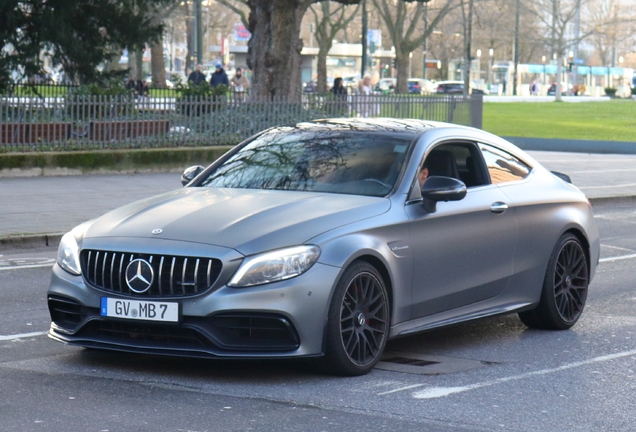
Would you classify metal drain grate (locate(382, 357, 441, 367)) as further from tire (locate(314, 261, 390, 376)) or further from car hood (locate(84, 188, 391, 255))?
car hood (locate(84, 188, 391, 255))

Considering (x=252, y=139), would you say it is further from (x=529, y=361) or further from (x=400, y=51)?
(x=400, y=51)

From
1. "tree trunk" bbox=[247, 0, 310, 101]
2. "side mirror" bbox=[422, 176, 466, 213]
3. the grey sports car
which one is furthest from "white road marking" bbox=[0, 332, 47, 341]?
"tree trunk" bbox=[247, 0, 310, 101]

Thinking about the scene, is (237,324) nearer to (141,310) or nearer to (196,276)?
(196,276)

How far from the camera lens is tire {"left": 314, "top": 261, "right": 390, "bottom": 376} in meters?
6.34

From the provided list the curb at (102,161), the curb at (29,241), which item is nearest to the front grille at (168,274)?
the curb at (29,241)

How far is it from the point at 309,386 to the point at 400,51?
69518 mm

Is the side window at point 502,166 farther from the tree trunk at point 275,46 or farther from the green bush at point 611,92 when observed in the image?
the green bush at point 611,92

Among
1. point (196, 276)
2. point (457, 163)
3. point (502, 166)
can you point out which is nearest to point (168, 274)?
point (196, 276)

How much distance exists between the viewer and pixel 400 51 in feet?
245

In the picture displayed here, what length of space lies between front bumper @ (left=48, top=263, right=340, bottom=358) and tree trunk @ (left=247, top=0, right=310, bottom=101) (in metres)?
19.2

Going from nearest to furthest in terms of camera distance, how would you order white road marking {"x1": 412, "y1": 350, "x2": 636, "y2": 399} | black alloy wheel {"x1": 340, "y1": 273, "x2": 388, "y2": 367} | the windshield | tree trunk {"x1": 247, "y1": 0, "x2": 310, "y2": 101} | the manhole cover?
1. white road marking {"x1": 412, "y1": 350, "x2": 636, "y2": 399}
2. black alloy wheel {"x1": 340, "y1": 273, "x2": 388, "y2": 367}
3. the manhole cover
4. the windshield
5. tree trunk {"x1": 247, "y1": 0, "x2": 310, "y2": 101}

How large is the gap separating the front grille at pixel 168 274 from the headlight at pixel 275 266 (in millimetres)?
136

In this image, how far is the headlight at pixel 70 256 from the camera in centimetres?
656

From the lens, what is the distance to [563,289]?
834 cm
